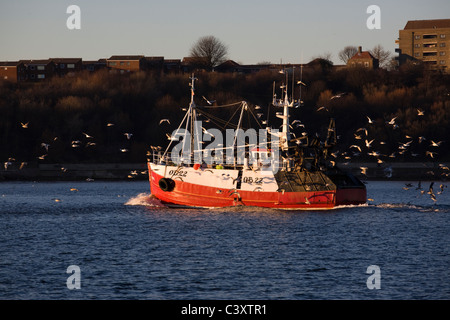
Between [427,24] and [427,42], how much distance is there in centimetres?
454

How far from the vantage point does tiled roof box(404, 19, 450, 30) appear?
592ft

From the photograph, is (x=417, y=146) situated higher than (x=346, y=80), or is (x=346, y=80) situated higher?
(x=346, y=80)

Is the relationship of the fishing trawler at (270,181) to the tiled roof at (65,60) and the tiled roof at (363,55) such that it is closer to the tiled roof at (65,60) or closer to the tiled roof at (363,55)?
the tiled roof at (65,60)

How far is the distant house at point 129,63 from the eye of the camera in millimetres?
162000

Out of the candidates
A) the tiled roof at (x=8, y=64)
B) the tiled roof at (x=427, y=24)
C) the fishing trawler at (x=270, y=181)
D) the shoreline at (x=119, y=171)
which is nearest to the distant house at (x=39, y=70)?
the tiled roof at (x=8, y=64)

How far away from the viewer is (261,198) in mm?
57000

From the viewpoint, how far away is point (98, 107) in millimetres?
132875

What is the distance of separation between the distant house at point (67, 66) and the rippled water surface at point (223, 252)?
4009 inches

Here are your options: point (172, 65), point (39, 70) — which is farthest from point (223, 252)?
point (39, 70)

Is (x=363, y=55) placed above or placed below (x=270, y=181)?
above

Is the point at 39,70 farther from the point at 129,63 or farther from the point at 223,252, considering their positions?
the point at 223,252
